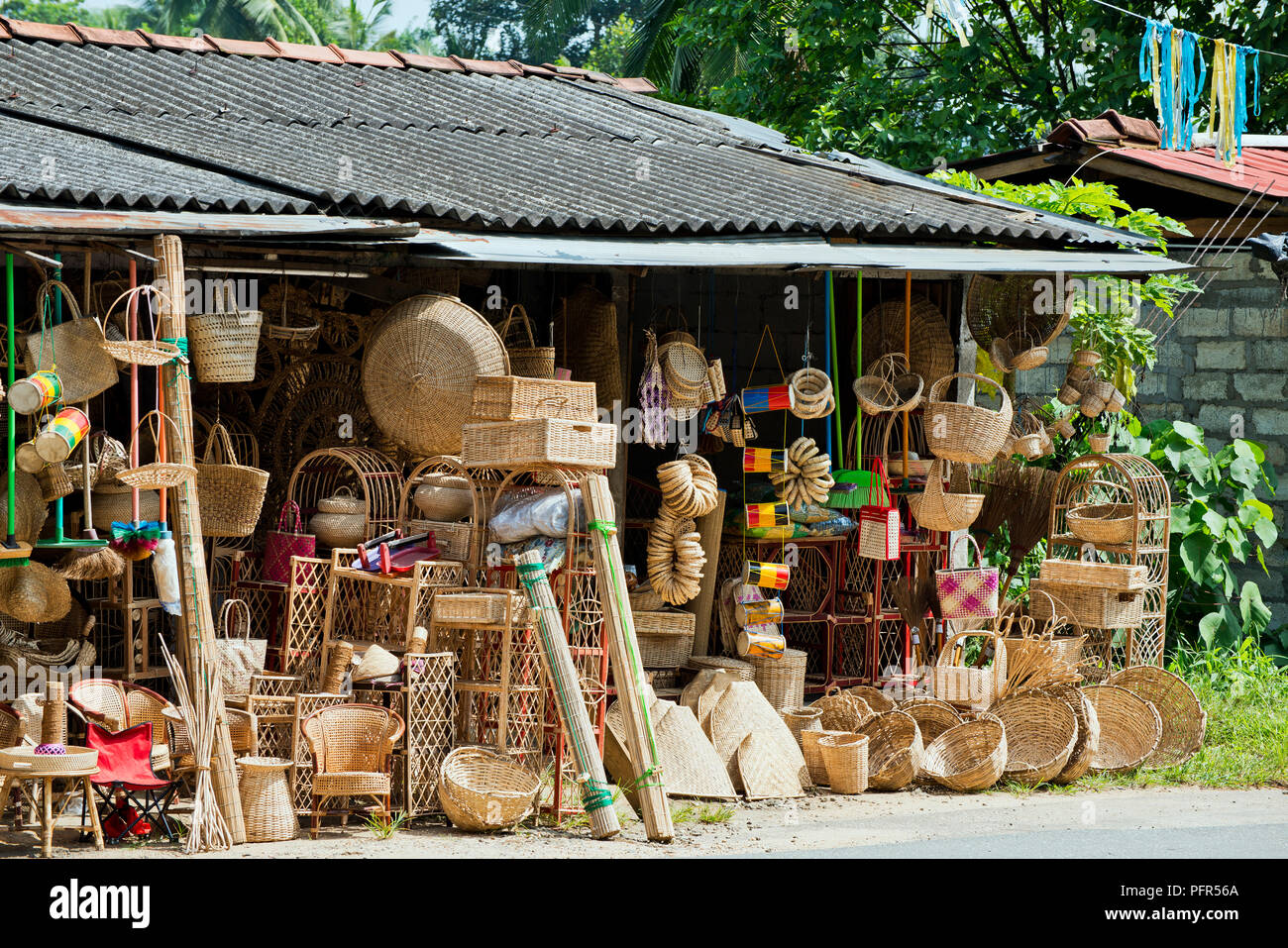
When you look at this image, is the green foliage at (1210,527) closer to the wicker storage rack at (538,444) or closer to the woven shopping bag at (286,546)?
the wicker storage rack at (538,444)

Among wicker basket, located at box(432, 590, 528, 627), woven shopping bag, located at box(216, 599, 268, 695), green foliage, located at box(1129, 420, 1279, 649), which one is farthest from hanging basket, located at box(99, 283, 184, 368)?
green foliage, located at box(1129, 420, 1279, 649)

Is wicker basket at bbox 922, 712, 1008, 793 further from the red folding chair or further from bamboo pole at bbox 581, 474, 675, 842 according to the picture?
the red folding chair

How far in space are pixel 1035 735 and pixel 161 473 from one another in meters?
4.95

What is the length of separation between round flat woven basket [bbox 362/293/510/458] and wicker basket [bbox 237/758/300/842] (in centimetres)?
201

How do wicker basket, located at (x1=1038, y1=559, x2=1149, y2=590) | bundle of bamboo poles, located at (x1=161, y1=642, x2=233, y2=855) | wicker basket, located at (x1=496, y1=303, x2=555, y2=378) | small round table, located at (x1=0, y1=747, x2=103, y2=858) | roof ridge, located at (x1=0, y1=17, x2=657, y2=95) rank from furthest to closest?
1. roof ridge, located at (x1=0, y1=17, x2=657, y2=95)
2. wicker basket, located at (x1=1038, y1=559, x2=1149, y2=590)
3. wicker basket, located at (x1=496, y1=303, x2=555, y2=378)
4. bundle of bamboo poles, located at (x1=161, y1=642, x2=233, y2=855)
5. small round table, located at (x1=0, y1=747, x2=103, y2=858)

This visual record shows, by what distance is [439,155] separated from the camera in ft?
32.6

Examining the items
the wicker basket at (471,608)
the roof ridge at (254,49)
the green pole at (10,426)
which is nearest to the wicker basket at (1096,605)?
the wicker basket at (471,608)

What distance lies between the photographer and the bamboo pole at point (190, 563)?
273 inches

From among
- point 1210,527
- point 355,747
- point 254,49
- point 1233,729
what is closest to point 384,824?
point 355,747

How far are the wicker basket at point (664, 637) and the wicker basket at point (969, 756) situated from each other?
61.4 inches

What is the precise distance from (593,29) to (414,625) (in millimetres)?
37678

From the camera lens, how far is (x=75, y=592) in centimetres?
847

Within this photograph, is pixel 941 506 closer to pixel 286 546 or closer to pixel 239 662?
pixel 286 546

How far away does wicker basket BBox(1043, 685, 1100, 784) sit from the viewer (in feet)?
28.6
